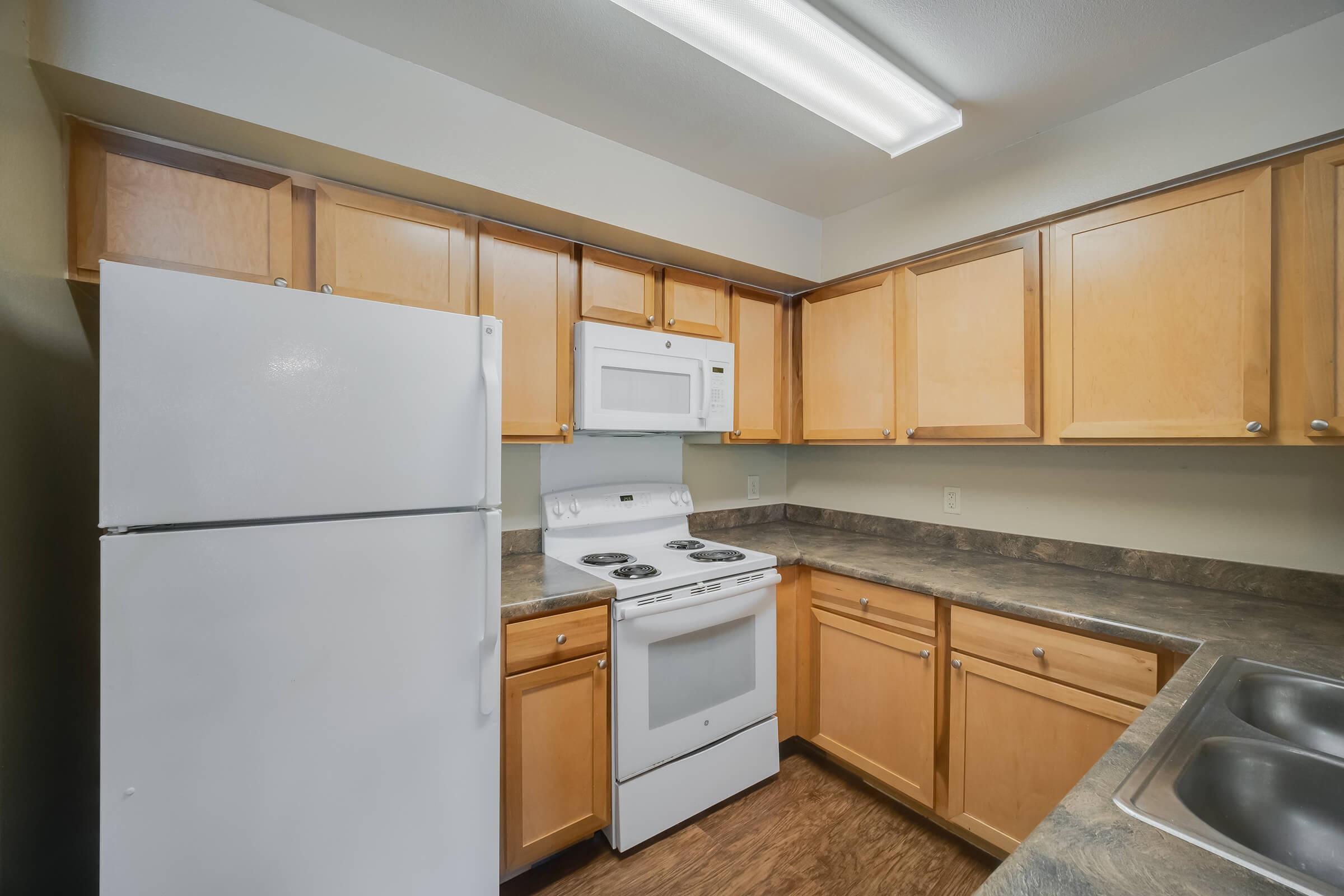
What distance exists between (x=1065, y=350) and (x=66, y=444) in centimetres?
283

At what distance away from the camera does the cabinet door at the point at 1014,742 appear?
1.45 meters

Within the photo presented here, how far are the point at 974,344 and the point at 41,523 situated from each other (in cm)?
272

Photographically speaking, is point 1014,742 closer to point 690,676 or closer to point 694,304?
point 690,676

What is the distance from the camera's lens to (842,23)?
1349 millimetres

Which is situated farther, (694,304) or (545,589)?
(694,304)

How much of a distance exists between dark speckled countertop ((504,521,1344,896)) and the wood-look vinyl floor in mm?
848

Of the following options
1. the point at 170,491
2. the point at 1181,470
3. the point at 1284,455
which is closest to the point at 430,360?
the point at 170,491

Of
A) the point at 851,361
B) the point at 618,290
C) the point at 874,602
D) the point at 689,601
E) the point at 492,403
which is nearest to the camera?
the point at 492,403

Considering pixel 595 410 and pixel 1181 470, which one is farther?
pixel 595 410

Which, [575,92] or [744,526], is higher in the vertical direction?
[575,92]

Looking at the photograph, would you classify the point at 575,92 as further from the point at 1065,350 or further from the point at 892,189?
the point at 1065,350

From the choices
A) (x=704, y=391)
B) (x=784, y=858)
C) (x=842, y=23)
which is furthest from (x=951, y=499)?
(x=842, y=23)

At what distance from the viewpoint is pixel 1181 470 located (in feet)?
5.70

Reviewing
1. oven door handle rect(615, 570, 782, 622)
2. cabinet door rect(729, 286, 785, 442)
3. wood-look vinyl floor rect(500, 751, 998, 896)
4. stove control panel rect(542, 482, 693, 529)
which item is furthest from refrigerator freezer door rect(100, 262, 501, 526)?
cabinet door rect(729, 286, 785, 442)
